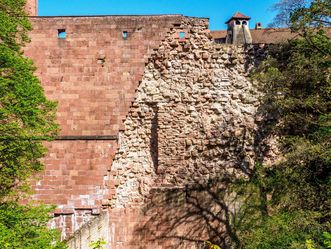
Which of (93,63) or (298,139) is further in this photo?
(93,63)

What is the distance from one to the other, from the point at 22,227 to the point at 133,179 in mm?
4550

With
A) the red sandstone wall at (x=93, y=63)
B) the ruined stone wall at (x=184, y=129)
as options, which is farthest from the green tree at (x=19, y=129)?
the ruined stone wall at (x=184, y=129)

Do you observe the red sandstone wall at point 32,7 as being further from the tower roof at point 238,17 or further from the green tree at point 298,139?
the tower roof at point 238,17

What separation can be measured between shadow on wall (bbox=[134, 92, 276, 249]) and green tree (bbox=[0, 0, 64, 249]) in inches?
152

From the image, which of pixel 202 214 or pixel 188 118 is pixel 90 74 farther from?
pixel 202 214

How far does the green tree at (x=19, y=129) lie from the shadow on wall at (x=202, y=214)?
12.7 ft

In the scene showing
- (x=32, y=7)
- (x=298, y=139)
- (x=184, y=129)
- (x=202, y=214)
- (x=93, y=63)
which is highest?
(x=32, y=7)

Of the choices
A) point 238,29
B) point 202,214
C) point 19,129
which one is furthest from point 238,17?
point 19,129

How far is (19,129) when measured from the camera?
27.3ft

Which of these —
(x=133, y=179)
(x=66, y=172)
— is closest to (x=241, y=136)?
(x=133, y=179)

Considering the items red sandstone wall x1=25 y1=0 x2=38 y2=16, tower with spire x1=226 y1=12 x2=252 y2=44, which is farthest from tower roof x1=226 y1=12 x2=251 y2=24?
red sandstone wall x1=25 y1=0 x2=38 y2=16

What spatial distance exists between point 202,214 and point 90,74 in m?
4.68

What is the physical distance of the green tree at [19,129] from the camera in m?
7.89

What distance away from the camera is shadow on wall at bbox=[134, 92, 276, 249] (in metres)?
11.7
